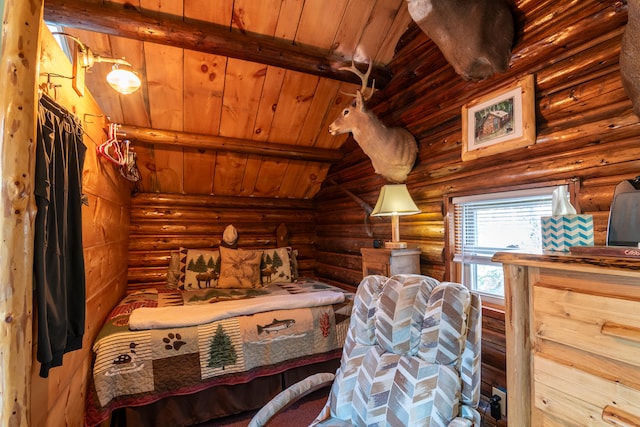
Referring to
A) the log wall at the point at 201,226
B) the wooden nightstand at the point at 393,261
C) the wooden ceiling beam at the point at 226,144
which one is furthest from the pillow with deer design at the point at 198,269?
the wooden nightstand at the point at 393,261

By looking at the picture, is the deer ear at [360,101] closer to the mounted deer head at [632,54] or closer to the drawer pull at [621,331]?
the mounted deer head at [632,54]

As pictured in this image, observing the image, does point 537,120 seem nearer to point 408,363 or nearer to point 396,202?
point 396,202

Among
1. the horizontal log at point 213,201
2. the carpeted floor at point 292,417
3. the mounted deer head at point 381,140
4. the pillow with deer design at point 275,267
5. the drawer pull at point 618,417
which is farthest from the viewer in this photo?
Answer: the horizontal log at point 213,201

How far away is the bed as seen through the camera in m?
1.90

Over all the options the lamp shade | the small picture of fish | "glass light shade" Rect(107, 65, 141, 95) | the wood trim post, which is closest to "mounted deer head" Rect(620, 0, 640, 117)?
the lamp shade

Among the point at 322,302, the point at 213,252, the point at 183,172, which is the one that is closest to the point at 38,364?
the point at 322,302

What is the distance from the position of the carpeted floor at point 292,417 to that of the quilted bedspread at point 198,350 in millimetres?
307

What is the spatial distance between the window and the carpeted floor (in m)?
1.54

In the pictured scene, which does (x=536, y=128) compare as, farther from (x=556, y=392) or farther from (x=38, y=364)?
(x=38, y=364)

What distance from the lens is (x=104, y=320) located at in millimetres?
2256

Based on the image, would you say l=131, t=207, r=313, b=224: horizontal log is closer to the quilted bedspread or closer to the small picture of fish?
the quilted bedspread

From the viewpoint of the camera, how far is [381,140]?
258cm

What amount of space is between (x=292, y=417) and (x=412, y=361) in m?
1.46

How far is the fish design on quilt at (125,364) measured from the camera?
1866 mm
